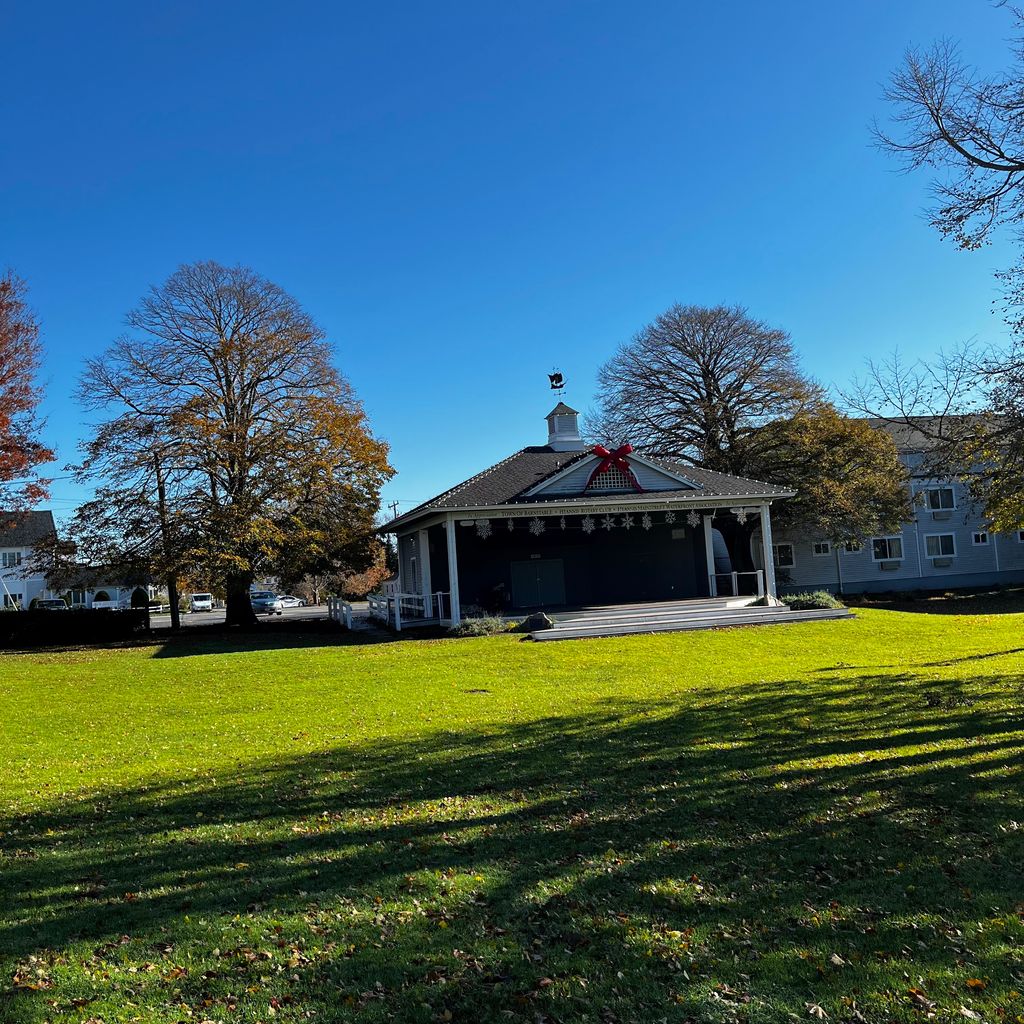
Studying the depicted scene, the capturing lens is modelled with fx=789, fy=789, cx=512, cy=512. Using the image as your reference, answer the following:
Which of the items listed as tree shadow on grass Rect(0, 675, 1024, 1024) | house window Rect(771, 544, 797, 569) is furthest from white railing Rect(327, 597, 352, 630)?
house window Rect(771, 544, 797, 569)

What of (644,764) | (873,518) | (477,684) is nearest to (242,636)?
(477,684)

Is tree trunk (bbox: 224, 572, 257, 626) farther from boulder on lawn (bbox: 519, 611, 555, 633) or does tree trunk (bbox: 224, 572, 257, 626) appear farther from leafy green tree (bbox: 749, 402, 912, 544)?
leafy green tree (bbox: 749, 402, 912, 544)

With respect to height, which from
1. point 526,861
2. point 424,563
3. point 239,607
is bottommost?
point 526,861

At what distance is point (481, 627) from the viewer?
22.6m

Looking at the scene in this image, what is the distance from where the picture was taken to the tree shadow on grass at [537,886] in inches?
148

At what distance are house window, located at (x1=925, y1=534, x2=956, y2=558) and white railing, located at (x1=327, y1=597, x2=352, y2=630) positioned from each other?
30.9 meters

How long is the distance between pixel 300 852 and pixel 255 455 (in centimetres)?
2478

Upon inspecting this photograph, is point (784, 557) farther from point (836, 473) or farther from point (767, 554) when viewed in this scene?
point (767, 554)

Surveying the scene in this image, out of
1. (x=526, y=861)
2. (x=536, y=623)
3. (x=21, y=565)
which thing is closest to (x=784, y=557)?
(x=536, y=623)

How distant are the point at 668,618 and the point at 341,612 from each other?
1370 centimetres

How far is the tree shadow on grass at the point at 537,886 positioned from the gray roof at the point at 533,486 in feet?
54.8

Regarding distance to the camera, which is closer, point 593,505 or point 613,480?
point 593,505

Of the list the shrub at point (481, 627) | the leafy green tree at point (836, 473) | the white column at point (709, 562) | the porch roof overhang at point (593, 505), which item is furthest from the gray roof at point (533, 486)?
the leafy green tree at point (836, 473)

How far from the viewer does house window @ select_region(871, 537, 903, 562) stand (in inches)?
1647
